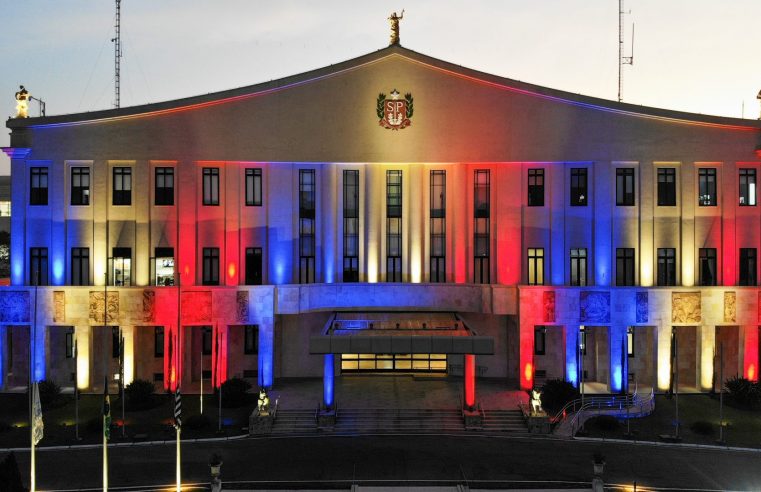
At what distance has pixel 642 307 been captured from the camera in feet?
149

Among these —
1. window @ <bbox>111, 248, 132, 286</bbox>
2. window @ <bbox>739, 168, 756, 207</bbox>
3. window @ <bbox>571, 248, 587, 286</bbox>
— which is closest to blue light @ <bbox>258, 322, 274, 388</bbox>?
window @ <bbox>111, 248, 132, 286</bbox>

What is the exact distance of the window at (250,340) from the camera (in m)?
49.8

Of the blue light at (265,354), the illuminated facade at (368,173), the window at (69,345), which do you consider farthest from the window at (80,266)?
the blue light at (265,354)

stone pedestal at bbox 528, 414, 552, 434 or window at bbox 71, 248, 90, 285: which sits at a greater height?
window at bbox 71, 248, 90, 285

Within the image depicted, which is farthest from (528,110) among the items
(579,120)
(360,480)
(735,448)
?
(360,480)

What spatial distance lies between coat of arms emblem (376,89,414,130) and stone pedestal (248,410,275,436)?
2073 cm

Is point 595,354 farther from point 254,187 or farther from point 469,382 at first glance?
point 254,187

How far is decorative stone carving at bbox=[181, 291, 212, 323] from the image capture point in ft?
150

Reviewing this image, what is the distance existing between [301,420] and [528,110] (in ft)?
82.5

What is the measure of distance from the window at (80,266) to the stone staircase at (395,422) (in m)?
17.4

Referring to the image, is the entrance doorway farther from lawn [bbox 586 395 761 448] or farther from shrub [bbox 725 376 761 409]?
shrub [bbox 725 376 761 409]

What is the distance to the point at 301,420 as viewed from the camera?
3956cm

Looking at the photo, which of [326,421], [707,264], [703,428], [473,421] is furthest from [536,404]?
[707,264]

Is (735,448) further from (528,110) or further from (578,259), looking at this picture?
(528,110)
